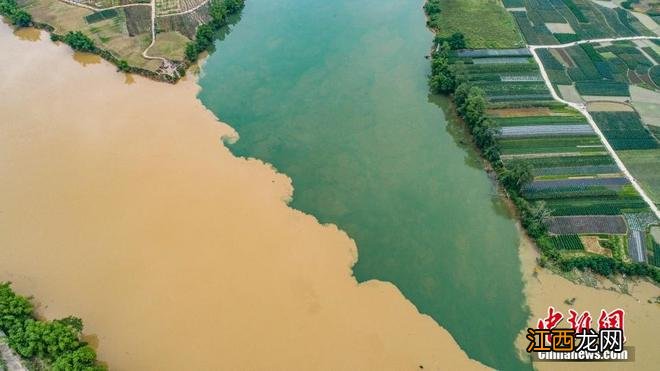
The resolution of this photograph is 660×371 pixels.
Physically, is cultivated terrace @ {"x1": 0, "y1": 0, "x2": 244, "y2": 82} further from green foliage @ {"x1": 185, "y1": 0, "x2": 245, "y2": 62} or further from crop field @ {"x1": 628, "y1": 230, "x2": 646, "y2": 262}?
crop field @ {"x1": 628, "y1": 230, "x2": 646, "y2": 262}

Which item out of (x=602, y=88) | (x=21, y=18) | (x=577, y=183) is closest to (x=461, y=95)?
(x=577, y=183)

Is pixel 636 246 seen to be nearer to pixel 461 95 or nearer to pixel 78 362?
pixel 461 95

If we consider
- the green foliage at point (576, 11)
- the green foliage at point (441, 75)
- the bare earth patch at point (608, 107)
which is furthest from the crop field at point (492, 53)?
the green foliage at point (576, 11)

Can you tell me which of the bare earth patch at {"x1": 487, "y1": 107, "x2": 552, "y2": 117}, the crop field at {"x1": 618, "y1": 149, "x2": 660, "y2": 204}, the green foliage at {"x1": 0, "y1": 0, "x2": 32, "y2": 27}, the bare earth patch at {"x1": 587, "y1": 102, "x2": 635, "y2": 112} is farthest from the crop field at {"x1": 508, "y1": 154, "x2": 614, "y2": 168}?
the green foliage at {"x1": 0, "y1": 0, "x2": 32, "y2": 27}

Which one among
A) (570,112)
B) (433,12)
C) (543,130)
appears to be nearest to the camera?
(543,130)

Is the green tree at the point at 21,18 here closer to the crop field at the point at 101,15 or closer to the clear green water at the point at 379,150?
the crop field at the point at 101,15

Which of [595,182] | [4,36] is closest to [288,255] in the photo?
[595,182]
